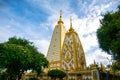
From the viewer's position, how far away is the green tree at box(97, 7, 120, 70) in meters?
12.9

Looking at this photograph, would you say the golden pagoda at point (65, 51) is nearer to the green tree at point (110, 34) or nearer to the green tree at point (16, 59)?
the green tree at point (16, 59)

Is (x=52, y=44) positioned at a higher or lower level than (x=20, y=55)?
higher

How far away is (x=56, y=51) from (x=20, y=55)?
2647 centimetres

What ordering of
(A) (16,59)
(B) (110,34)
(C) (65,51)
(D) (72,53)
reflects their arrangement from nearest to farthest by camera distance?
(B) (110,34) → (A) (16,59) → (D) (72,53) → (C) (65,51)

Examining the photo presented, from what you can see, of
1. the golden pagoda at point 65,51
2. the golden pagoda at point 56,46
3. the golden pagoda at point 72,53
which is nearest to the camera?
the golden pagoda at point 72,53

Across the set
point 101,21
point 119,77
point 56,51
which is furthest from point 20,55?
point 56,51

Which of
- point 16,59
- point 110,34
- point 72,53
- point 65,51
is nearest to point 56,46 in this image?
point 65,51

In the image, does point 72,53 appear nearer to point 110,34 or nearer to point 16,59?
point 16,59

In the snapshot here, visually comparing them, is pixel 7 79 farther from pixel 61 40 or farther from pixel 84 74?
pixel 61 40

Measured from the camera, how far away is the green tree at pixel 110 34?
508 inches

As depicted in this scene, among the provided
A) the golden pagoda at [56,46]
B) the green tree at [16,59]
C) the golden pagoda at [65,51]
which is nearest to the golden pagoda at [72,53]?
the golden pagoda at [65,51]

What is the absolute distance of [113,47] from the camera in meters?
12.9

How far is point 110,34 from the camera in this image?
45.9 feet

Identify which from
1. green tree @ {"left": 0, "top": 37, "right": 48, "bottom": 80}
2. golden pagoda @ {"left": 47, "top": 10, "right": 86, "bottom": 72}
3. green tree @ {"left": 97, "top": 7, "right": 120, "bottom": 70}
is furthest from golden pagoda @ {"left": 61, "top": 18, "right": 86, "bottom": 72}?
green tree @ {"left": 97, "top": 7, "right": 120, "bottom": 70}
